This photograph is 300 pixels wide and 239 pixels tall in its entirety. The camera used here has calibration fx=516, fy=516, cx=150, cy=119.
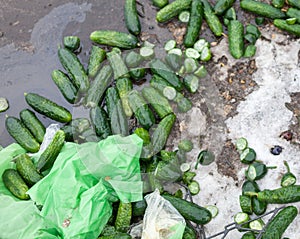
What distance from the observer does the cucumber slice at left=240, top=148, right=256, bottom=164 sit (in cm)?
466

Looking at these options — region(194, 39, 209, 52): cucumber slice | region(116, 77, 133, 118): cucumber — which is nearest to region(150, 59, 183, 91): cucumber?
region(116, 77, 133, 118): cucumber

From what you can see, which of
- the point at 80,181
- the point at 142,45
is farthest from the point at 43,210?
the point at 142,45

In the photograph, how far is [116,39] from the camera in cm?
520

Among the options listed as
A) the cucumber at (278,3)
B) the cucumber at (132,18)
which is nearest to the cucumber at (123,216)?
the cucumber at (132,18)

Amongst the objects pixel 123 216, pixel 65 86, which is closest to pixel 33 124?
pixel 65 86

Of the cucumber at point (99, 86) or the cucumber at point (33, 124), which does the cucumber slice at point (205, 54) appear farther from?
the cucumber at point (33, 124)

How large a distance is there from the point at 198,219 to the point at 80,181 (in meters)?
1.05

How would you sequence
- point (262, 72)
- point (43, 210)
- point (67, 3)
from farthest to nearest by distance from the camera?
point (67, 3)
point (262, 72)
point (43, 210)

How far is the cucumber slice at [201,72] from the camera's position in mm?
5031

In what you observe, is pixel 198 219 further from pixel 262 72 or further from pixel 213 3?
pixel 213 3

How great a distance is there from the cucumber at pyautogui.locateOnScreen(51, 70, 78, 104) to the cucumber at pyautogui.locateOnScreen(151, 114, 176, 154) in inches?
35.5

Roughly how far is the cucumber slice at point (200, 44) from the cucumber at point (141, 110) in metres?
0.84

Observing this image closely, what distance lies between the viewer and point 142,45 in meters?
5.29

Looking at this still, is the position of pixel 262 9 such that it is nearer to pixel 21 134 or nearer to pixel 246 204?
pixel 246 204
